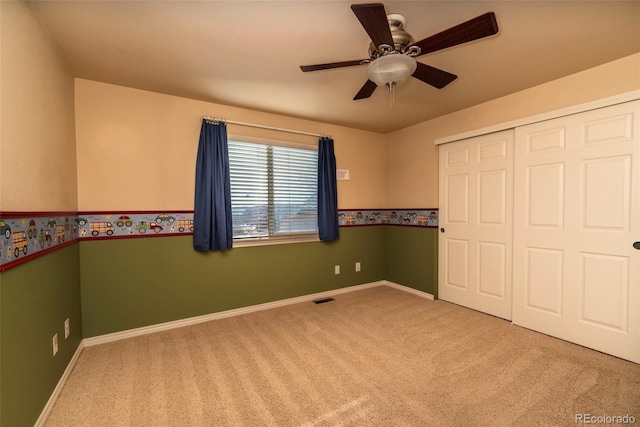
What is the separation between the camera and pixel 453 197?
11.1 feet

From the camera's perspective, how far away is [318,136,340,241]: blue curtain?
3.61 metres

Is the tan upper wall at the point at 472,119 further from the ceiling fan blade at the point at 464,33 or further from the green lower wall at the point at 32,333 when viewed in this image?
the green lower wall at the point at 32,333

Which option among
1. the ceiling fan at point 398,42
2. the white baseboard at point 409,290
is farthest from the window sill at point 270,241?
the ceiling fan at point 398,42

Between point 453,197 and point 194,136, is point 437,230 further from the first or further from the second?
point 194,136

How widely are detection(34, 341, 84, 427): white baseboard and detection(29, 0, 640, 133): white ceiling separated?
2.36 m

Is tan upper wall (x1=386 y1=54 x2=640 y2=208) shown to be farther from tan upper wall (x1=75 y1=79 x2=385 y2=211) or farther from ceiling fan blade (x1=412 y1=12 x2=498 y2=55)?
tan upper wall (x1=75 y1=79 x2=385 y2=211)

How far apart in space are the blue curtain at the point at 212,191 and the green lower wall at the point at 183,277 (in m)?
0.18

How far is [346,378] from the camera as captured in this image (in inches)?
75.7

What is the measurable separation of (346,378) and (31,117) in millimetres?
2564

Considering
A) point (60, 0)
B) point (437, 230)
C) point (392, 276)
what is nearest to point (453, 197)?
point (437, 230)

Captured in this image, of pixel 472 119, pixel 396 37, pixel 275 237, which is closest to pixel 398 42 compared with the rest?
pixel 396 37

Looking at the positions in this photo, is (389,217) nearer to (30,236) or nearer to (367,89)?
(367,89)

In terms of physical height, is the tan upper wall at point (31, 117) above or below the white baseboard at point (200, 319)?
above

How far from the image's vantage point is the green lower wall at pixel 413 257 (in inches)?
142
